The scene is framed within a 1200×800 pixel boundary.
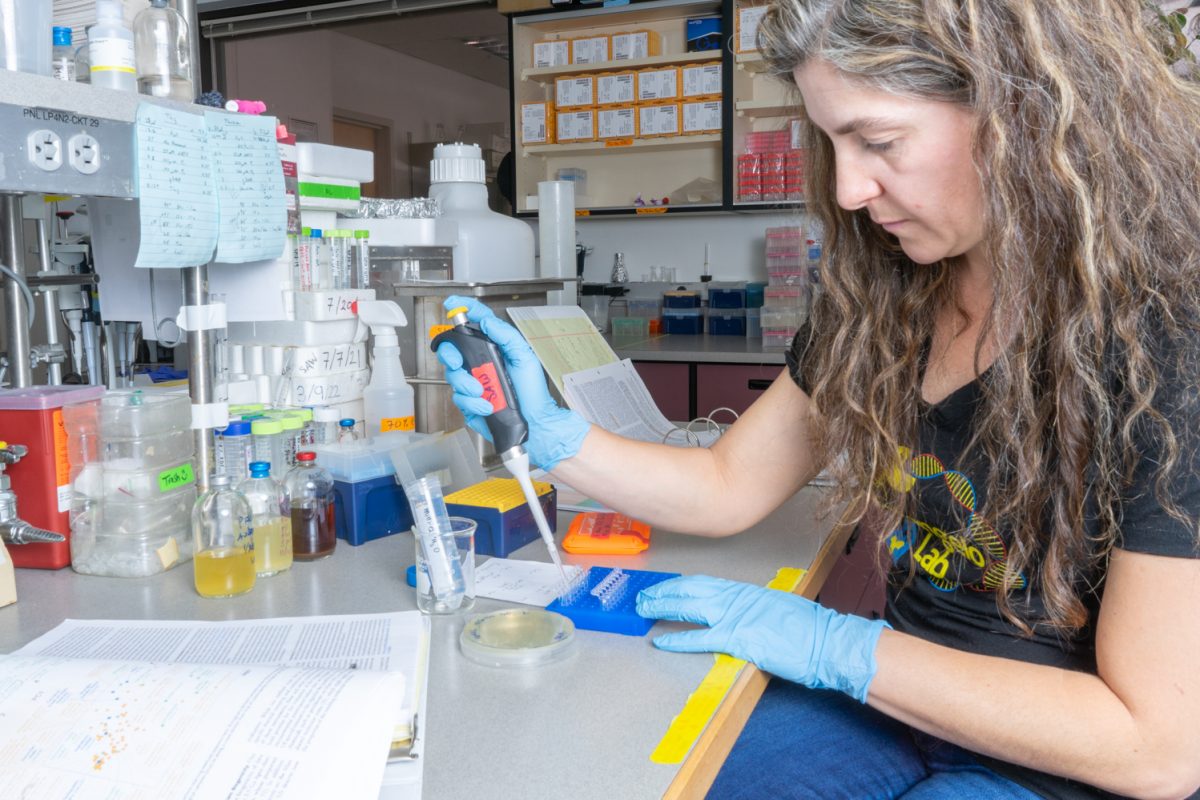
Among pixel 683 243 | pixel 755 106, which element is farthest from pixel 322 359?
pixel 683 243

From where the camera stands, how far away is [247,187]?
125 cm

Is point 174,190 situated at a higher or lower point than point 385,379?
higher

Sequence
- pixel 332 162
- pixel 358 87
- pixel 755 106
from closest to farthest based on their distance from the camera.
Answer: pixel 332 162 → pixel 755 106 → pixel 358 87

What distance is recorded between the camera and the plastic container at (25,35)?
985 millimetres

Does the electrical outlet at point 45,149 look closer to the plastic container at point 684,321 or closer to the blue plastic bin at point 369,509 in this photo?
the blue plastic bin at point 369,509

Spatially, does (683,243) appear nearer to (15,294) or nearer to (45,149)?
(15,294)

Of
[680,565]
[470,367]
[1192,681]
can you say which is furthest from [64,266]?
[1192,681]

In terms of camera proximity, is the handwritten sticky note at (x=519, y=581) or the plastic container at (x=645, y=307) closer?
the handwritten sticky note at (x=519, y=581)

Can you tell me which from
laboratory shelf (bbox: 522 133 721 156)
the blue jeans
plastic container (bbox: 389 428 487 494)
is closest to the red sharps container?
plastic container (bbox: 389 428 487 494)

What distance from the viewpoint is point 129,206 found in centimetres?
133

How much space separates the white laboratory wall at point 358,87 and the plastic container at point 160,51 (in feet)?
14.1

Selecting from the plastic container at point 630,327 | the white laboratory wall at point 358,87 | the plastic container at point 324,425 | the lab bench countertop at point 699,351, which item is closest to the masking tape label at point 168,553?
the plastic container at point 324,425

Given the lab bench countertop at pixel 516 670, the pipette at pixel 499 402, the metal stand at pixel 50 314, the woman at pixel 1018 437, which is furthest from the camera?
the metal stand at pixel 50 314

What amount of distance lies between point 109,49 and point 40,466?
0.47 meters
